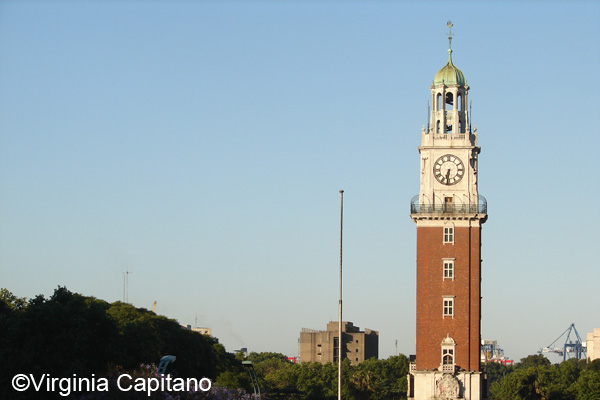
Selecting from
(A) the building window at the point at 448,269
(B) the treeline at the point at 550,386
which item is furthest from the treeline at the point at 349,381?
(A) the building window at the point at 448,269

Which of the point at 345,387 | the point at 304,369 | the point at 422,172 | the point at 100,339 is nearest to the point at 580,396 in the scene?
the point at 345,387

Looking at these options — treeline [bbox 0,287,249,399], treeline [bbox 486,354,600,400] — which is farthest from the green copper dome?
treeline [bbox 486,354,600,400]

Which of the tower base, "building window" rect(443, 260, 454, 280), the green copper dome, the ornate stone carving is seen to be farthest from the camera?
the green copper dome

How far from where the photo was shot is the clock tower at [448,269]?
9681 cm

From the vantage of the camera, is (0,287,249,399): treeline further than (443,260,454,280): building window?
No

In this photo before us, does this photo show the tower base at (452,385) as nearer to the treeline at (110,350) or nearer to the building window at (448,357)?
the building window at (448,357)

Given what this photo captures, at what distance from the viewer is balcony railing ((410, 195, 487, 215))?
98000 mm

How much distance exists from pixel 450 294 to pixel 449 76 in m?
18.9

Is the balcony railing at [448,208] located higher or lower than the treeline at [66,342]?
higher

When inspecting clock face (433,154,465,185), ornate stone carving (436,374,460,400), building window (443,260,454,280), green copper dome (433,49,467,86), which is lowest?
ornate stone carving (436,374,460,400)

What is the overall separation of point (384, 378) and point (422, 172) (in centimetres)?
7353

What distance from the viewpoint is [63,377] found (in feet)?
236

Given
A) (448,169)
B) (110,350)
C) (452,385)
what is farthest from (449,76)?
(110,350)

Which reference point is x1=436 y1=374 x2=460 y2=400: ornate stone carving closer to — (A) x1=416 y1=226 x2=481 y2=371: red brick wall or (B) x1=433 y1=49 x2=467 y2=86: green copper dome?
(A) x1=416 y1=226 x2=481 y2=371: red brick wall
